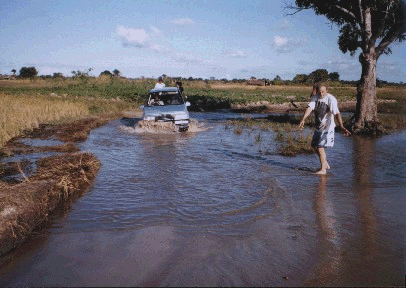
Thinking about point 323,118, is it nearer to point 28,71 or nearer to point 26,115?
point 26,115

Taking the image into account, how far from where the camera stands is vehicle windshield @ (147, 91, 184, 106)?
47.1 ft

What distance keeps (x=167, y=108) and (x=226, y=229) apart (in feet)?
31.8

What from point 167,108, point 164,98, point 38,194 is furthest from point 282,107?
point 38,194

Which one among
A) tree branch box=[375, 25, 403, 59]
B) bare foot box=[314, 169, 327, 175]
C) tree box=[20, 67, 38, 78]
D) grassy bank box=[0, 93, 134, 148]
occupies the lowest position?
bare foot box=[314, 169, 327, 175]

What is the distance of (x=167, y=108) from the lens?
13.8 meters

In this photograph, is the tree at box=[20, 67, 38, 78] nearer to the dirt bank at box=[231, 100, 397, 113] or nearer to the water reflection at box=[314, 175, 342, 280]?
the dirt bank at box=[231, 100, 397, 113]

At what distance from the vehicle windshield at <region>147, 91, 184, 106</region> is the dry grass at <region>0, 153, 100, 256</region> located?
7131mm

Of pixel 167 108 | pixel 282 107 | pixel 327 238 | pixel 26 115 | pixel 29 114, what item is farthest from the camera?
pixel 282 107

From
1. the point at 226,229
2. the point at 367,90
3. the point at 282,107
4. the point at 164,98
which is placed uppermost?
the point at 367,90

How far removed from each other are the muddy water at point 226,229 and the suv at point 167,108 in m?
5.06

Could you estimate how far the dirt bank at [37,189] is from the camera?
429cm

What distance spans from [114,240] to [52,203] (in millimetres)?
1660

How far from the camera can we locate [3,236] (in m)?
4.05

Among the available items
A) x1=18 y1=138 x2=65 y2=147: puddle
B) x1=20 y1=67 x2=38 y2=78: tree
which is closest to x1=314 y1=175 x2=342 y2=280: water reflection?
x1=18 y1=138 x2=65 y2=147: puddle
